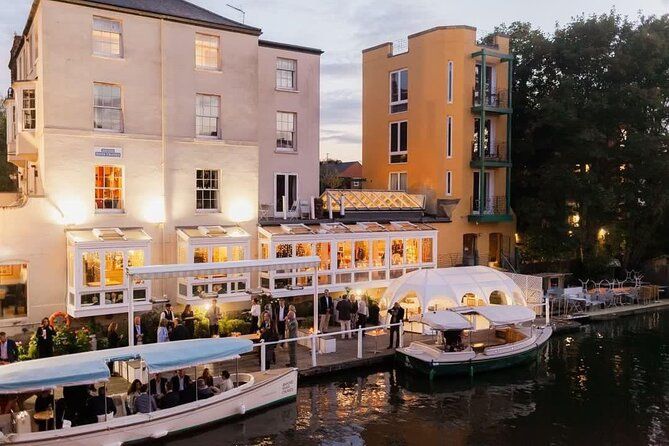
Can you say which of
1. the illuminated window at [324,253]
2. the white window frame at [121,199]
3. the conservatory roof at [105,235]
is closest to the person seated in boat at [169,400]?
the conservatory roof at [105,235]

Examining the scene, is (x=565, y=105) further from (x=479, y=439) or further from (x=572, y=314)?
(x=479, y=439)

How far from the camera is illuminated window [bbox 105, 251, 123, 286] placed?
73.2 feet

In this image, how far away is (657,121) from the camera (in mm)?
36938

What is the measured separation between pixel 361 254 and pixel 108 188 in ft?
38.5

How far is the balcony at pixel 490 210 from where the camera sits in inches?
1396

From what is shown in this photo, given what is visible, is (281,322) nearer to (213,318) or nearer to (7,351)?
(213,318)

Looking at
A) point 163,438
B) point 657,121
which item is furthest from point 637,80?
point 163,438

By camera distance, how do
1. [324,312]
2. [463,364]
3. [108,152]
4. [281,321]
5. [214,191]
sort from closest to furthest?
[463,364] < [281,321] < [108,152] < [324,312] < [214,191]

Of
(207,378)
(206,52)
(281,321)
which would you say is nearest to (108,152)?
(206,52)

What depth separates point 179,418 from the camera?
1544 cm

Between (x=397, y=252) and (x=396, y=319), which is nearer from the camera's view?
(x=396, y=319)

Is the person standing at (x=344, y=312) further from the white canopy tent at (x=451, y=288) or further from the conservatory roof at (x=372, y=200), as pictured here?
the conservatory roof at (x=372, y=200)

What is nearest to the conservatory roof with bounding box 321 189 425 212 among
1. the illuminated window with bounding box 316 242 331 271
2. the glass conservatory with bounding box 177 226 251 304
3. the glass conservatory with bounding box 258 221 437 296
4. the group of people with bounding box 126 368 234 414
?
the glass conservatory with bounding box 258 221 437 296

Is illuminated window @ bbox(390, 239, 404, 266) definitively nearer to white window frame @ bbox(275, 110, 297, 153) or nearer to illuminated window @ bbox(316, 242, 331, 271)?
illuminated window @ bbox(316, 242, 331, 271)
